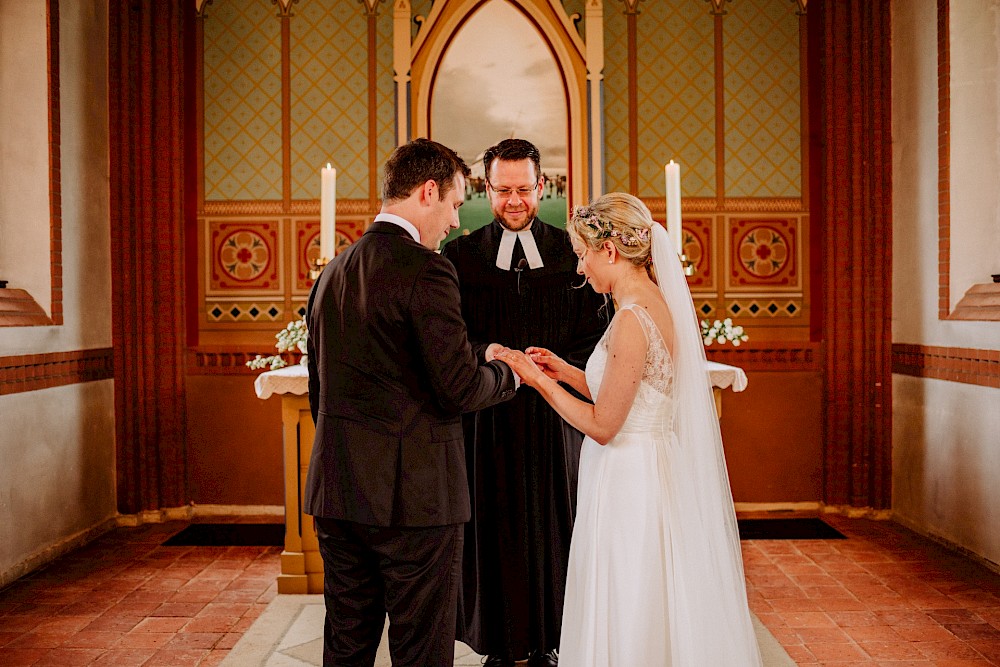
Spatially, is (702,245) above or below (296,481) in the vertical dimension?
above

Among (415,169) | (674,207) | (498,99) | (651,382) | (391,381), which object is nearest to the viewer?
(391,381)

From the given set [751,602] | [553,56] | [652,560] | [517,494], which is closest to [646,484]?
[652,560]

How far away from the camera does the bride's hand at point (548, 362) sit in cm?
292

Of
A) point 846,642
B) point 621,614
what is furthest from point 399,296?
point 846,642

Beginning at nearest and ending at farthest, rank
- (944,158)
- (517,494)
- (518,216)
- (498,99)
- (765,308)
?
(517,494) < (518,216) < (944,158) < (498,99) < (765,308)

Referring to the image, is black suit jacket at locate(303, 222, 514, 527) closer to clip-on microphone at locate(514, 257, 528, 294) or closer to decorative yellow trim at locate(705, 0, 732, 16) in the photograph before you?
clip-on microphone at locate(514, 257, 528, 294)

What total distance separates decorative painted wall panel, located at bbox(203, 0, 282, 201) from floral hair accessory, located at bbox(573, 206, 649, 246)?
163 inches

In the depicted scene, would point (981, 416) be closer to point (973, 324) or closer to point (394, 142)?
point (973, 324)

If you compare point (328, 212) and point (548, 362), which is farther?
point (328, 212)

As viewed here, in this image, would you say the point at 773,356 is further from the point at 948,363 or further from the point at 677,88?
the point at 677,88

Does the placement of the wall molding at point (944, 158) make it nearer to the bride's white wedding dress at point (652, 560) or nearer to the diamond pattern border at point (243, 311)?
the bride's white wedding dress at point (652, 560)

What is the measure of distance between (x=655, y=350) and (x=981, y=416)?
3362 millimetres

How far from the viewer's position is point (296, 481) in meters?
4.54

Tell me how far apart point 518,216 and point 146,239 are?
368cm
